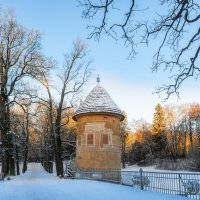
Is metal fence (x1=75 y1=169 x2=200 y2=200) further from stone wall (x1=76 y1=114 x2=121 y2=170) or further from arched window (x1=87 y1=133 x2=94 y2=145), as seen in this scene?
arched window (x1=87 y1=133 x2=94 y2=145)

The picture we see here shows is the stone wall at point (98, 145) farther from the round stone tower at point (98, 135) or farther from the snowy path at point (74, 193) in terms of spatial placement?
the snowy path at point (74, 193)

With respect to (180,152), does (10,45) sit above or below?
above

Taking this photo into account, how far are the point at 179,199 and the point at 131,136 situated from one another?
260ft

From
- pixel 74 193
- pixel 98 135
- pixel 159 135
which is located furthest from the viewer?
pixel 159 135

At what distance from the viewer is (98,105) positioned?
33594mm

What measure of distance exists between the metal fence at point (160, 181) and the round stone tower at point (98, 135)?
12.4 ft

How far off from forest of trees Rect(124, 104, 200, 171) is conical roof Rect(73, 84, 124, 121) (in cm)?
3658

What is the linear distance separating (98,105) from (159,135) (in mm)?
45302

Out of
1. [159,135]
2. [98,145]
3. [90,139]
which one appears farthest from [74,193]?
[159,135]

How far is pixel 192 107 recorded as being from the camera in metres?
84.0

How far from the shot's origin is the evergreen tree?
74.9 metres

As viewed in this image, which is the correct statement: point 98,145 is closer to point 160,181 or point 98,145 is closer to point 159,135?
point 160,181

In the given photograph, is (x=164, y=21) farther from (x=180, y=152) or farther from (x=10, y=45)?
(x=180, y=152)

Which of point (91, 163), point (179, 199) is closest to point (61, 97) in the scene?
point (91, 163)
